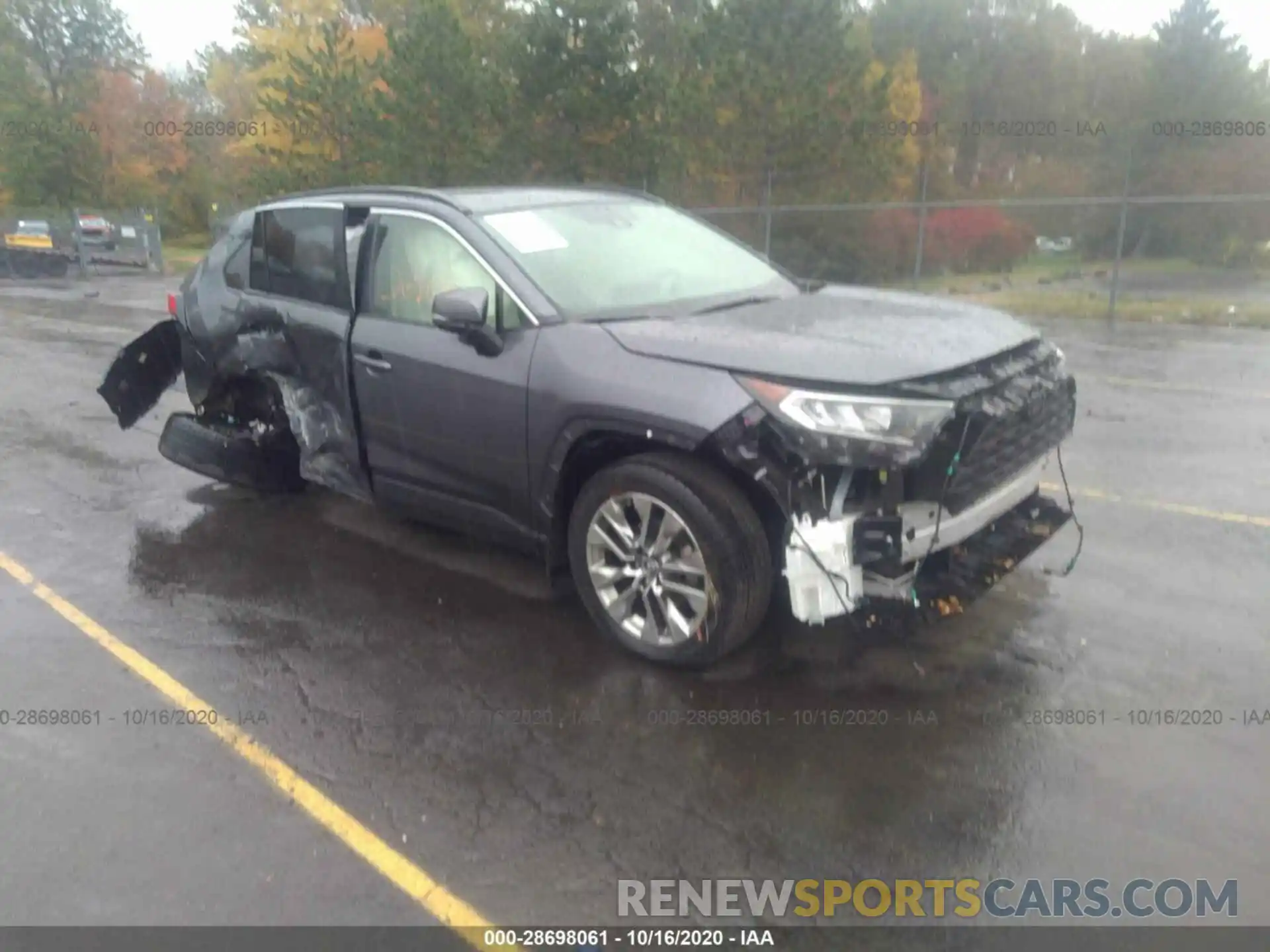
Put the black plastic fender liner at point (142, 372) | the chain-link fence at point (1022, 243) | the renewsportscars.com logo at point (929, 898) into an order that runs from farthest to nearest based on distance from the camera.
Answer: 1. the chain-link fence at point (1022, 243)
2. the black plastic fender liner at point (142, 372)
3. the renewsportscars.com logo at point (929, 898)

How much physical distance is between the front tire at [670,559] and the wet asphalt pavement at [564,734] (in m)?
0.20

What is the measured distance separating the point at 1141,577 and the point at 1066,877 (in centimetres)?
227

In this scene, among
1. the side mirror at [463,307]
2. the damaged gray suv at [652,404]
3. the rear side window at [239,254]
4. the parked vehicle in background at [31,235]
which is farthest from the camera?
the parked vehicle in background at [31,235]

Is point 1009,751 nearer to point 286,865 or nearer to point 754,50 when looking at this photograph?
point 286,865

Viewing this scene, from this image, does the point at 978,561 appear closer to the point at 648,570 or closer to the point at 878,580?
the point at 878,580

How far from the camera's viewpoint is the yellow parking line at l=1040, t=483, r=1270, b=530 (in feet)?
17.9

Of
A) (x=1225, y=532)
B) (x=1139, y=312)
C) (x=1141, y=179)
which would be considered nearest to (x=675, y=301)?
(x=1225, y=532)

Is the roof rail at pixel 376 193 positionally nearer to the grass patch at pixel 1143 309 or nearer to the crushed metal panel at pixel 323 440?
the crushed metal panel at pixel 323 440

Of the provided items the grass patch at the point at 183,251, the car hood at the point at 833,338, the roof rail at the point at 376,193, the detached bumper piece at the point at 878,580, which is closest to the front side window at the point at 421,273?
the roof rail at the point at 376,193

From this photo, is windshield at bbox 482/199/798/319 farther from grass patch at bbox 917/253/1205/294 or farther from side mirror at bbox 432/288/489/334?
grass patch at bbox 917/253/1205/294

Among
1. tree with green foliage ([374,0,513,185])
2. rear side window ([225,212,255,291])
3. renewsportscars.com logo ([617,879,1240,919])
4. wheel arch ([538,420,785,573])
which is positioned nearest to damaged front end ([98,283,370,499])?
rear side window ([225,212,255,291])

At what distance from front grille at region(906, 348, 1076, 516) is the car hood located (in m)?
0.17

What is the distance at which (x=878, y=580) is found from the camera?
11.7ft

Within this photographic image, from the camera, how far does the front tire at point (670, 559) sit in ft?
12.0
